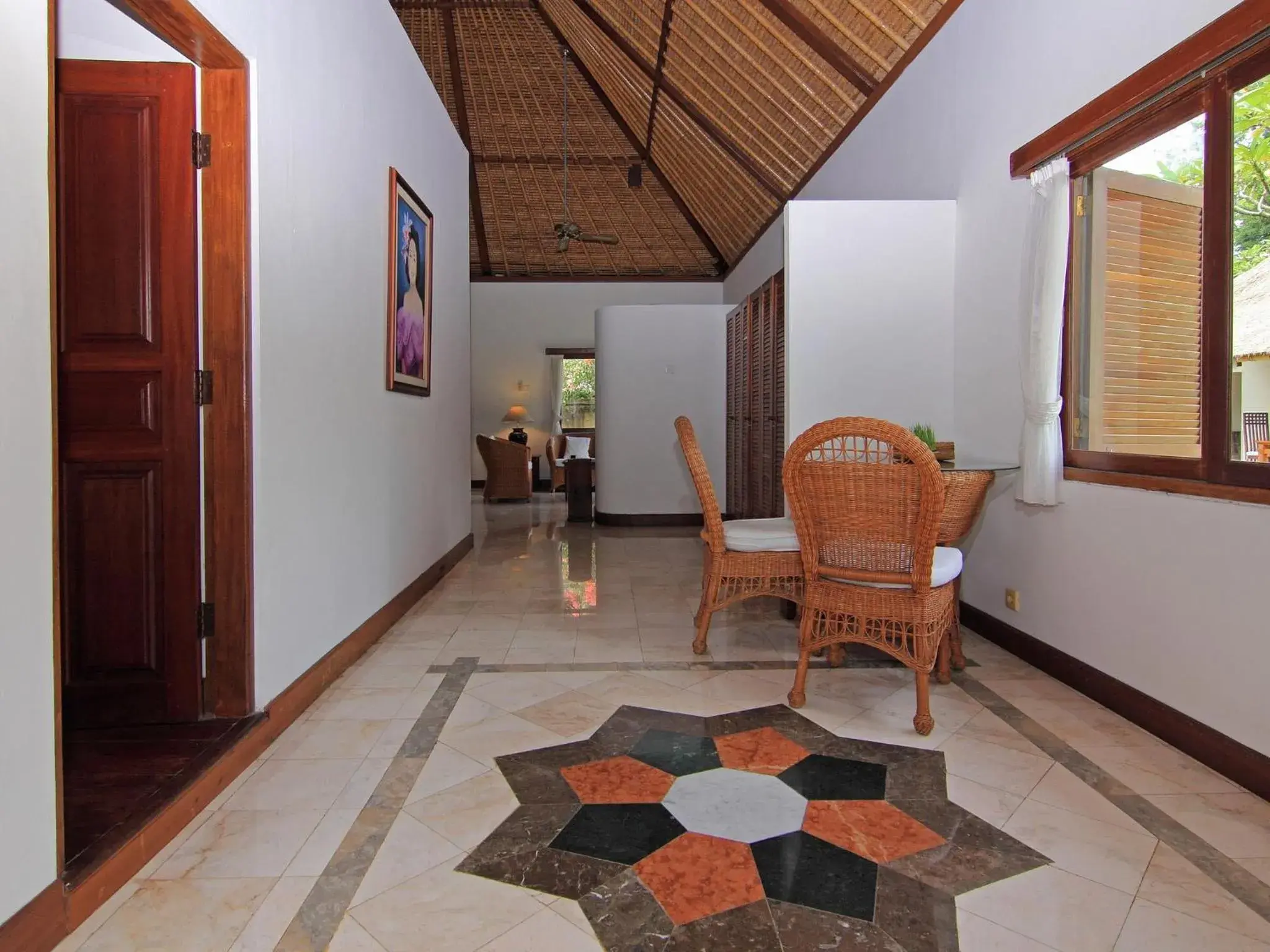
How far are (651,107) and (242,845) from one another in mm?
7645

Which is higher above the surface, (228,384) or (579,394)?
(579,394)

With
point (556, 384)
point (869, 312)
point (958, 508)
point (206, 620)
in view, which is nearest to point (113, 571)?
point (206, 620)

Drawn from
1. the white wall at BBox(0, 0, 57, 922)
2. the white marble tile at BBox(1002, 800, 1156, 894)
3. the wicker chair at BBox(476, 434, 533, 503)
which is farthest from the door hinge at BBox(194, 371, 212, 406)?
the wicker chair at BBox(476, 434, 533, 503)

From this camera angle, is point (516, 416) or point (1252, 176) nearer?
point (1252, 176)

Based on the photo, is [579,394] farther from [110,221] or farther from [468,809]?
[468,809]

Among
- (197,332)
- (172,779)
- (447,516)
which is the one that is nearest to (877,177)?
(447,516)

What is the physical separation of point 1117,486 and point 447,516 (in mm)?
4008

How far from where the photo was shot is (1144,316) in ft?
9.25

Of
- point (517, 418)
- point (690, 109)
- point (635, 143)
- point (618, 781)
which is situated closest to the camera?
point (618, 781)

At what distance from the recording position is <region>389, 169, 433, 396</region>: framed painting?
12.9 feet

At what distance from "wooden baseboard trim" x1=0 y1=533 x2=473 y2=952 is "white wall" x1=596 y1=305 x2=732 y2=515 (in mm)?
4970

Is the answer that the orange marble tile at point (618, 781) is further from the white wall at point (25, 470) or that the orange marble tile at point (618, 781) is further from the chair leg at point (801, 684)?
the white wall at point (25, 470)

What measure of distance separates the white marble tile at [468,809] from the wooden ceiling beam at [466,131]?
558 centimetres

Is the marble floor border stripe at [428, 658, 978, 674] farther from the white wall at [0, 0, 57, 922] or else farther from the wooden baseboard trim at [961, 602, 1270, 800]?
the white wall at [0, 0, 57, 922]
